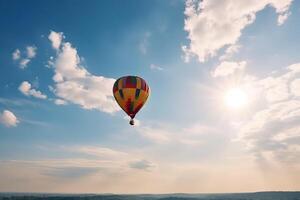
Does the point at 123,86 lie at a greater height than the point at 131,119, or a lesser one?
greater

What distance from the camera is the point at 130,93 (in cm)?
5666

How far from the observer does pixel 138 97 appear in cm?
5694

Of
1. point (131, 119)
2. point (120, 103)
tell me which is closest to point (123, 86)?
point (120, 103)

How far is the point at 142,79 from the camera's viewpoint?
191 ft

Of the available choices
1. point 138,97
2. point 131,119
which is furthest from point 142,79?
point 131,119

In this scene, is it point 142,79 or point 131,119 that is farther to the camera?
point 142,79

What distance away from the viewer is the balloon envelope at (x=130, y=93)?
56.4 meters

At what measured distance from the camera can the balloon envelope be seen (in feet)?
185

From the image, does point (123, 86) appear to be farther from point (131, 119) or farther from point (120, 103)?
point (131, 119)

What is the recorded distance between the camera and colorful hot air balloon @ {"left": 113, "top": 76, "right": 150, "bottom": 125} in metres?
56.4

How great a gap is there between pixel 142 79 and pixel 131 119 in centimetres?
776

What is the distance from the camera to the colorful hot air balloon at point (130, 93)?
185 ft

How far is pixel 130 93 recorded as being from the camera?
Result: 56656 mm

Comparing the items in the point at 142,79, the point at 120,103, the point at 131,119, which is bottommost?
the point at 131,119
